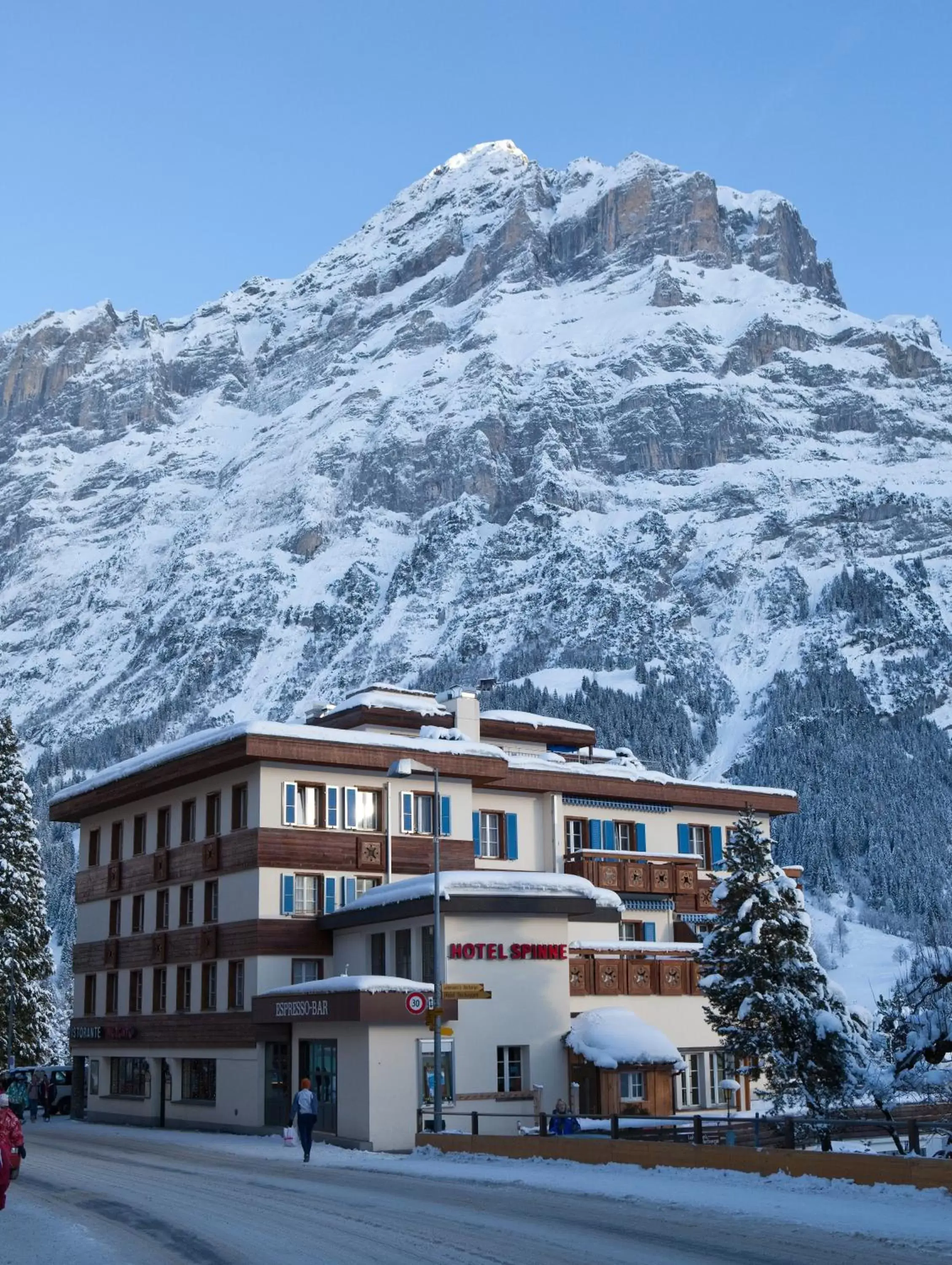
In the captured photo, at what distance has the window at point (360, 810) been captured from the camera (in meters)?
52.4

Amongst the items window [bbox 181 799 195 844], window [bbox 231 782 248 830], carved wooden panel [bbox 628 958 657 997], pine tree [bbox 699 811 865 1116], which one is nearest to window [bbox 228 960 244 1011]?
window [bbox 231 782 248 830]

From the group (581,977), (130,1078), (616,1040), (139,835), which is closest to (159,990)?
(130,1078)

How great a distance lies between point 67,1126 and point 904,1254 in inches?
1709

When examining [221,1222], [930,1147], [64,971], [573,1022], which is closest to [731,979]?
[573,1022]

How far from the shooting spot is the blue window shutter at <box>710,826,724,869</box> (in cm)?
6594

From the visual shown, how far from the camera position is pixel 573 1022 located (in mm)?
48562

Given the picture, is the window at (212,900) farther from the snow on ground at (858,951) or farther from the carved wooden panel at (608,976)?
the snow on ground at (858,951)

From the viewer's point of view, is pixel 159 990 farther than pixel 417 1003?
Yes

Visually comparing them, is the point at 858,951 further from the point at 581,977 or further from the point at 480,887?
the point at 480,887

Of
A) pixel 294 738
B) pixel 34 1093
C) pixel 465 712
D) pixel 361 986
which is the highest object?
pixel 465 712

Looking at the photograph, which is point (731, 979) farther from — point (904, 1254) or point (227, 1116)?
point (904, 1254)

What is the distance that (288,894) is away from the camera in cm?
5069

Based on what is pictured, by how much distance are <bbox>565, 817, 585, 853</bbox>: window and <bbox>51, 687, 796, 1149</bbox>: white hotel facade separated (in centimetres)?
13

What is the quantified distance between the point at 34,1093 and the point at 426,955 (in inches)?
1096
